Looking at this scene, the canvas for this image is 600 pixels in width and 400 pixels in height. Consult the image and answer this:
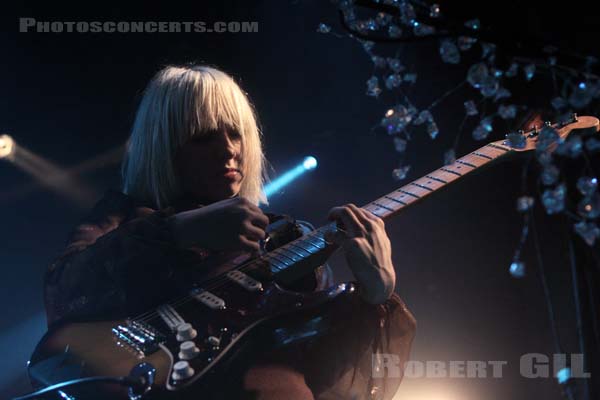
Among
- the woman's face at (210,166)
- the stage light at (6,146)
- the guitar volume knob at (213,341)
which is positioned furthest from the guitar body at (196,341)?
the stage light at (6,146)

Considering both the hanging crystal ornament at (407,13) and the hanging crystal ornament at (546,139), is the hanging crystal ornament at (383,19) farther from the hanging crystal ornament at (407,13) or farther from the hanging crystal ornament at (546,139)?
the hanging crystal ornament at (546,139)

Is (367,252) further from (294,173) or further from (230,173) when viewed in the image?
(294,173)

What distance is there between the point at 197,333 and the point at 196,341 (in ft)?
0.08

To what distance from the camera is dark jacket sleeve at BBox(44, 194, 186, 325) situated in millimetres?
1049

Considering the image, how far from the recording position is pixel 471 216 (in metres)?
2.07

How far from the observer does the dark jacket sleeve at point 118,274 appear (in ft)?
3.44

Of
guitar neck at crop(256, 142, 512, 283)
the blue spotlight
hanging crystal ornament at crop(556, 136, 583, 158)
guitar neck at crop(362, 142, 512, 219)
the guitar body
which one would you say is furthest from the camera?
the blue spotlight

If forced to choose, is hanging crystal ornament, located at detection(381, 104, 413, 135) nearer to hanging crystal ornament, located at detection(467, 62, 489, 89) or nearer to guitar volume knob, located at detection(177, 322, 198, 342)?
hanging crystal ornament, located at detection(467, 62, 489, 89)

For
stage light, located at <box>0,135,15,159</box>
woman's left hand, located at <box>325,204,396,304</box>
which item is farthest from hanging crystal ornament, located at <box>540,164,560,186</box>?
stage light, located at <box>0,135,15,159</box>

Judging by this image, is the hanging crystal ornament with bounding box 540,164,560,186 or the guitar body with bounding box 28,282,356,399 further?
the guitar body with bounding box 28,282,356,399

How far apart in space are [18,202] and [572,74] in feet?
7.11

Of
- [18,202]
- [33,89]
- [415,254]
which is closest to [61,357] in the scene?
[18,202]

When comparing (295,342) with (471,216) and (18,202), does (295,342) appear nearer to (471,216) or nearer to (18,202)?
(471,216)

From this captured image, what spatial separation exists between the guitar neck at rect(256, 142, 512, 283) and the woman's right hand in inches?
4.7
